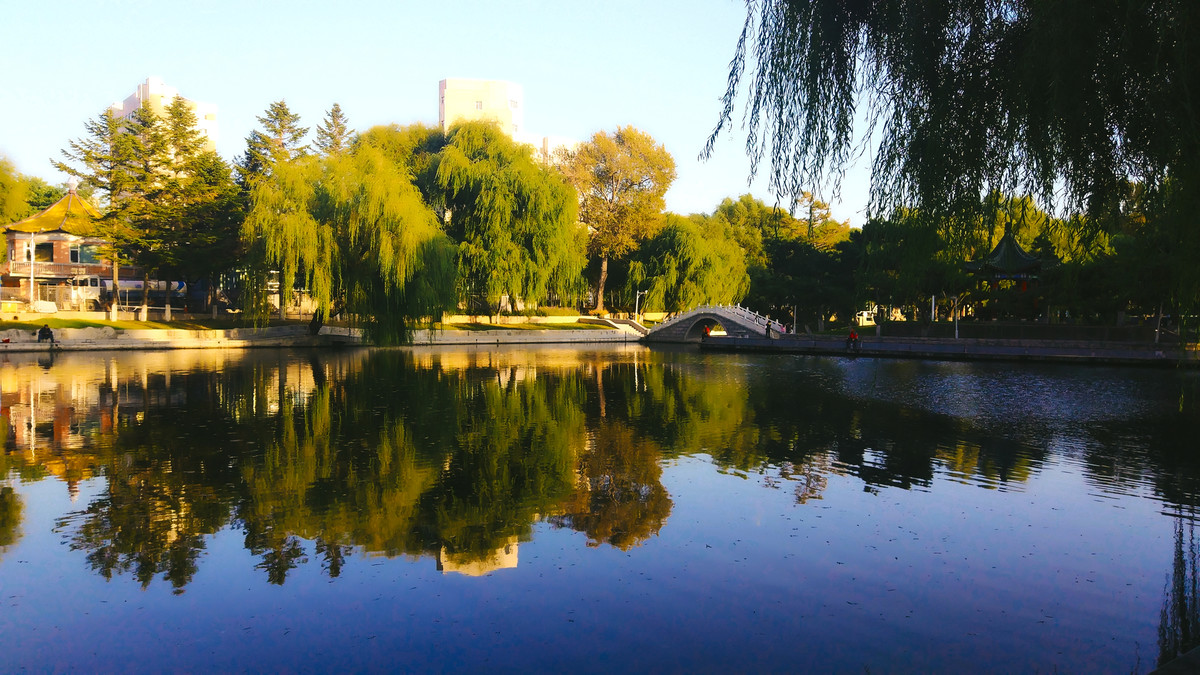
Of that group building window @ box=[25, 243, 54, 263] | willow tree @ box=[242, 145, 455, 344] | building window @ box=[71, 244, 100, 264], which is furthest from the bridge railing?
building window @ box=[25, 243, 54, 263]

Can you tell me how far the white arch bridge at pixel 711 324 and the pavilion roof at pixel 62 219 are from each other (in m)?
37.5

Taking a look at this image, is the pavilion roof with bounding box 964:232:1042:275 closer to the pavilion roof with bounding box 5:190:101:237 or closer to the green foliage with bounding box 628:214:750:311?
the green foliage with bounding box 628:214:750:311

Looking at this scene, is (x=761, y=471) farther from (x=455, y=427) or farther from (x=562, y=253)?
(x=562, y=253)

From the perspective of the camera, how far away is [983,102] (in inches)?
289

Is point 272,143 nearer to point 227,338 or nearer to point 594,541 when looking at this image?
point 227,338

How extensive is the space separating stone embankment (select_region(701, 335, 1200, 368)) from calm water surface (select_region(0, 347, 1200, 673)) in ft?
54.4

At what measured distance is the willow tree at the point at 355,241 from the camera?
4100cm

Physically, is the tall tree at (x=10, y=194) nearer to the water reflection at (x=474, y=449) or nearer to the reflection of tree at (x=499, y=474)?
the water reflection at (x=474, y=449)

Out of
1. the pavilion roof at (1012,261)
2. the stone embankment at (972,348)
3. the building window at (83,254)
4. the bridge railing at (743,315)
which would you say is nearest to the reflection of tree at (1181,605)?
the stone embankment at (972,348)

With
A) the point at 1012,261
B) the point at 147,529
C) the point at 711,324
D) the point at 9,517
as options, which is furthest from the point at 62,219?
the point at 147,529

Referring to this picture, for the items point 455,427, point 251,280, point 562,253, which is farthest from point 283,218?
point 455,427

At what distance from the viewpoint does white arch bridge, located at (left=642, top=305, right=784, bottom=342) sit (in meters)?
54.2

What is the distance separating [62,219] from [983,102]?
64862 mm

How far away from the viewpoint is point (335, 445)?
13938 mm
